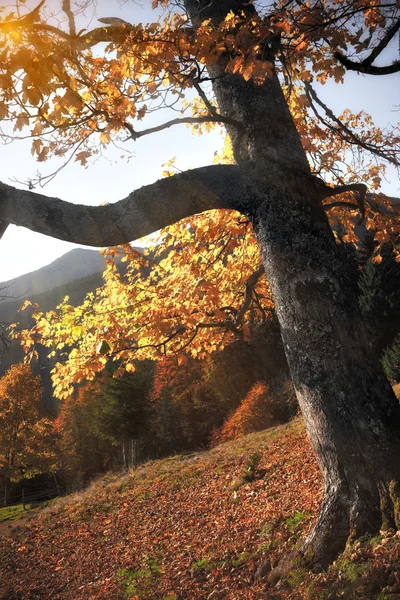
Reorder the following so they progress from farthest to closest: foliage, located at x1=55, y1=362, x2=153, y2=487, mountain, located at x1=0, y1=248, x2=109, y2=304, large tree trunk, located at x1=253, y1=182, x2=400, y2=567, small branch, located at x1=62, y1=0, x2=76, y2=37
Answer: mountain, located at x1=0, y1=248, x2=109, y2=304 < foliage, located at x1=55, y1=362, x2=153, y2=487 < small branch, located at x1=62, y1=0, x2=76, y2=37 < large tree trunk, located at x1=253, y1=182, x2=400, y2=567

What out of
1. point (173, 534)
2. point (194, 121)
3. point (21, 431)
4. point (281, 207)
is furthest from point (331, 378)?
point (21, 431)

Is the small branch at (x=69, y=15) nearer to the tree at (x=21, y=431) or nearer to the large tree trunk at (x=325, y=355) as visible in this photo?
the large tree trunk at (x=325, y=355)

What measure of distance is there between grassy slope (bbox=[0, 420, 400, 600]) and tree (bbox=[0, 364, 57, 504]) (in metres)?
15.4

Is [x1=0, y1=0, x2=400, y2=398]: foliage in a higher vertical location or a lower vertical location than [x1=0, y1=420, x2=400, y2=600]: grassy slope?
higher

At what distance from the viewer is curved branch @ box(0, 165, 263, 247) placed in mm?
3611

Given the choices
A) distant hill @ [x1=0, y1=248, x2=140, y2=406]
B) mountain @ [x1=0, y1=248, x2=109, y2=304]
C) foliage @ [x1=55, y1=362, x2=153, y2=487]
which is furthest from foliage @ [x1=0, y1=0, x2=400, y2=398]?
mountain @ [x1=0, y1=248, x2=109, y2=304]

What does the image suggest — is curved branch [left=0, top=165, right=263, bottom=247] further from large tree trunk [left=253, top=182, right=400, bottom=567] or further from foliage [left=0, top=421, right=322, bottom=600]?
foliage [left=0, top=421, right=322, bottom=600]

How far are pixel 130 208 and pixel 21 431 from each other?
2890cm

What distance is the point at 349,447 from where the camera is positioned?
3434 mm

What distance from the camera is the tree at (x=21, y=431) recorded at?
27922mm

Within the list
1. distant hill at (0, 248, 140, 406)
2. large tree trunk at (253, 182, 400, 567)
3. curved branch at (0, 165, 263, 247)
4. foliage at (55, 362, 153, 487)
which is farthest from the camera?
distant hill at (0, 248, 140, 406)

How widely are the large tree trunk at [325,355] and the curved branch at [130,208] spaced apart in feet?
1.01

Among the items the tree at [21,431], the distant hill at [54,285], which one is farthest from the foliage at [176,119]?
the distant hill at [54,285]

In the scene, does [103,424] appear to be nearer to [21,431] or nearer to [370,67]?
[21,431]
